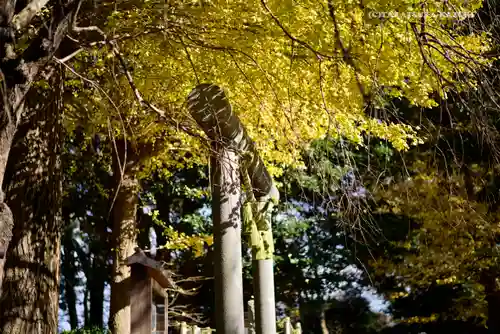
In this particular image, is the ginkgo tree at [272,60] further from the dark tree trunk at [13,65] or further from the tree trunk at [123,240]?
the tree trunk at [123,240]

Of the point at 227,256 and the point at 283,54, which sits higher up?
the point at 283,54

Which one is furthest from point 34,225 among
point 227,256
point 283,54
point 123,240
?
point 123,240

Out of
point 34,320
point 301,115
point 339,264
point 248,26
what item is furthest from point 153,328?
point 339,264

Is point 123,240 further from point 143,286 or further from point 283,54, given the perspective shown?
point 283,54

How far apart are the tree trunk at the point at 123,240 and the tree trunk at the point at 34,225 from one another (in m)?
4.97

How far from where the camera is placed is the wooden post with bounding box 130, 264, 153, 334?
750cm

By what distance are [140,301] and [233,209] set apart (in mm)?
3029

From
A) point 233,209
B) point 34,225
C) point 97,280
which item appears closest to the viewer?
point 233,209

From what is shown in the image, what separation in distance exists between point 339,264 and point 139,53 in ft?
44.8

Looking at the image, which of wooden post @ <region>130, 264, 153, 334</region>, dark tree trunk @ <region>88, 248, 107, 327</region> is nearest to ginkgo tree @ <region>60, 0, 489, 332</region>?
wooden post @ <region>130, 264, 153, 334</region>

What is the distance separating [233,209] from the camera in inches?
205

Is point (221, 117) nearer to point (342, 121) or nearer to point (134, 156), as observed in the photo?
point (342, 121)

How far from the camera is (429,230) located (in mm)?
14570

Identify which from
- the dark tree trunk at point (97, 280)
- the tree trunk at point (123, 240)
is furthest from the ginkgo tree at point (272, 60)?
the dark tree trunk at point (97, 280)
